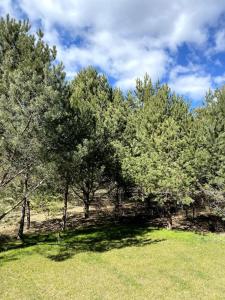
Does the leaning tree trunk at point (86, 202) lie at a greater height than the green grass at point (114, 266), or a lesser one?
greater

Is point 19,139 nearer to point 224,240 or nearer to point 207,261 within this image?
point 207,261

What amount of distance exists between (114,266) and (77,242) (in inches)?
340

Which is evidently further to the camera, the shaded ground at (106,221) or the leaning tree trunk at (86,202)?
the leaning tree trunk at (86,202)

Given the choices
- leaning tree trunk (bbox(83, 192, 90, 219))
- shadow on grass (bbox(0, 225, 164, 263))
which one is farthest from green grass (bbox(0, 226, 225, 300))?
leaning tree trunk (bbox(83, 192, 90, 219))

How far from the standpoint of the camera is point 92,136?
34.8 meters

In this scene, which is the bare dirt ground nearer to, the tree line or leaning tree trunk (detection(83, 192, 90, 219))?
leaning tree trunk (detection(83, 192, 90, 219))

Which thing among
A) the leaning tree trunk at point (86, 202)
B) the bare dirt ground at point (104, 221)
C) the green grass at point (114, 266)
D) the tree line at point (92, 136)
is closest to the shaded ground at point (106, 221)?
the bare dirt ground at point (104, 221)

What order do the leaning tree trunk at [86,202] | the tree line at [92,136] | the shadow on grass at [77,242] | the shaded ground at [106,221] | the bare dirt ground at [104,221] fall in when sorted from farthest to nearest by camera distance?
the leaning tree trunk at [86,202] < the bare dirt ground at [104,221] < the shaded ground at [106,221] < the shadow on grass at [77,242] < the tree line at [92,136]

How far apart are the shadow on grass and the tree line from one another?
2.03m

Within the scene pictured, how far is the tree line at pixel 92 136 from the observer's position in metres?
23.3

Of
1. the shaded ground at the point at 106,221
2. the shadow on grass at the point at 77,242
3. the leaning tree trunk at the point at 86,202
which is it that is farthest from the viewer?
the leaning tree trunk at the point at 86,202

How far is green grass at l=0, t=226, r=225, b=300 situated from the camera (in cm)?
1798

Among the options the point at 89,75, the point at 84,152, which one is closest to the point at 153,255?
the point at 84,152

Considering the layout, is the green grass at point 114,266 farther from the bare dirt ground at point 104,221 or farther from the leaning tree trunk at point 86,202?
the leaning tree trunk at point 86,202
